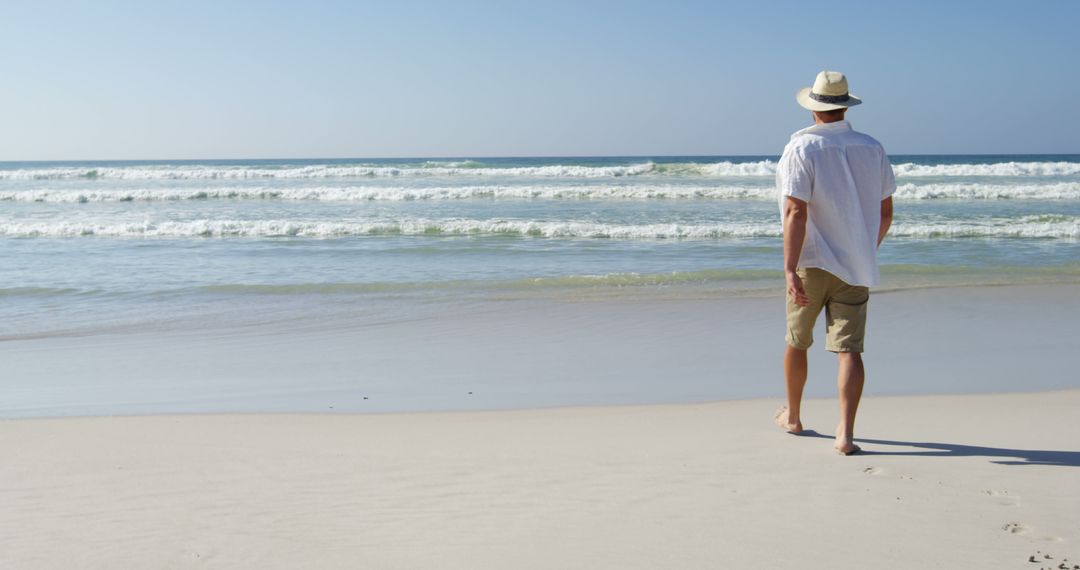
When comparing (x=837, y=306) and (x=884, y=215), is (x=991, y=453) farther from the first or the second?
(x=884, y=215)

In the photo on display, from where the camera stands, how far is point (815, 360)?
6082 mm

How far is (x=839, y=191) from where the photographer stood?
394cm

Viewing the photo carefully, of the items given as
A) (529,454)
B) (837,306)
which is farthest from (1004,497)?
(529,454)

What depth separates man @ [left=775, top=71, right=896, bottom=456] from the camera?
3910 millimetres

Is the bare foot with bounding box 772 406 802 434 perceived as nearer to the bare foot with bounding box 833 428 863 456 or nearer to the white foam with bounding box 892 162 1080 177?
the bare foot with bounding box 833 428 863 456


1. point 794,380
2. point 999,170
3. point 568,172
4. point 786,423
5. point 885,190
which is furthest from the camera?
point 568,172

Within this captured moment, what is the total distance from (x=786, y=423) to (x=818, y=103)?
1.61 meters

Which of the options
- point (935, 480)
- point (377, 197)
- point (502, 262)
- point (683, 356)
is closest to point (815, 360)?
point (683, 356)

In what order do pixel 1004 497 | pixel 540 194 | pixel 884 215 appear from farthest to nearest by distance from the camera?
pixel 540 194, pixel 884 215, pixel 1004 497

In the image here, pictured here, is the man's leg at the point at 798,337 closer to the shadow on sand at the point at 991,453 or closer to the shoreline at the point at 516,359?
the shadow on sand at the point at 991,453

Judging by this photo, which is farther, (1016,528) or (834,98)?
(834,98)

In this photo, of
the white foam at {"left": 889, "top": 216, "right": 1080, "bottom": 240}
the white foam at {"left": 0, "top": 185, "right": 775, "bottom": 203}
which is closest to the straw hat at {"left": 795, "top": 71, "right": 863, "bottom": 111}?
the white foam at {"left": 889, "top": 216, "right": 1080, "bottom": 240}

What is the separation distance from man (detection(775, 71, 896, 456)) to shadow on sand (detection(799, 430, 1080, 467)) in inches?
10.4

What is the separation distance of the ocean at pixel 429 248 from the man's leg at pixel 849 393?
529 cm
